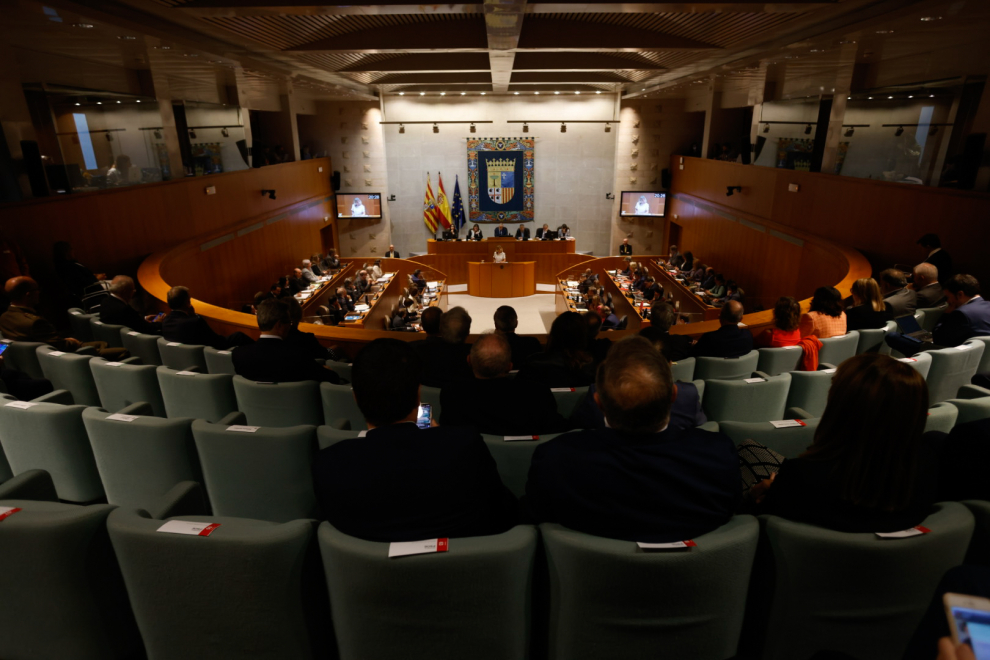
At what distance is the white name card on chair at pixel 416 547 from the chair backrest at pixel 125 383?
276 cm

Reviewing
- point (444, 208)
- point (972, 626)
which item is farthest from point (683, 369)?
point (444, 208)

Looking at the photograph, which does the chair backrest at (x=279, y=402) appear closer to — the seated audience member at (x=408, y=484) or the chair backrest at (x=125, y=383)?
the chair backrest at (x=125, y=383)

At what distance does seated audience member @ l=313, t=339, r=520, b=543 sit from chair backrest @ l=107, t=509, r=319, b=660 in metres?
0.16

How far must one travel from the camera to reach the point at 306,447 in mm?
2434

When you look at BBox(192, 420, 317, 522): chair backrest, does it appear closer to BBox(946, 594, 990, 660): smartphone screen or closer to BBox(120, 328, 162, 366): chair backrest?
BBox(946, 594, 990, 660): smartphone screen

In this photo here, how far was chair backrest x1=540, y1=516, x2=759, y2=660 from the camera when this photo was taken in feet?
5.04

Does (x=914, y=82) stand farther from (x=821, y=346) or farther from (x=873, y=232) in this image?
(x=821, y=346)

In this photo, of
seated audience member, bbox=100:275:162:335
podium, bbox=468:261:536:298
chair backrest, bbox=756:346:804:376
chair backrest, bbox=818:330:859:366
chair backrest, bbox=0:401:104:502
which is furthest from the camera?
podium, bbox=468:261:536:298

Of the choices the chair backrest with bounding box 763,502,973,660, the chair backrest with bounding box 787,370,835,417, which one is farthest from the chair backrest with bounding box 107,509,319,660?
the chair backrest with bounding box 787,370,835,417

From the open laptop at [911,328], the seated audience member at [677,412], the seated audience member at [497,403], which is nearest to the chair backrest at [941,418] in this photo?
the seated audience member at [677,412]

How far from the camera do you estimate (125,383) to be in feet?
11.7

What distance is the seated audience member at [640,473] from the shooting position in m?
1.58

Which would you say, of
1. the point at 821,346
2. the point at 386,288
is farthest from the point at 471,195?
the point at 821,346

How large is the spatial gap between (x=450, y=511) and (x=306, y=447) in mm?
1048
